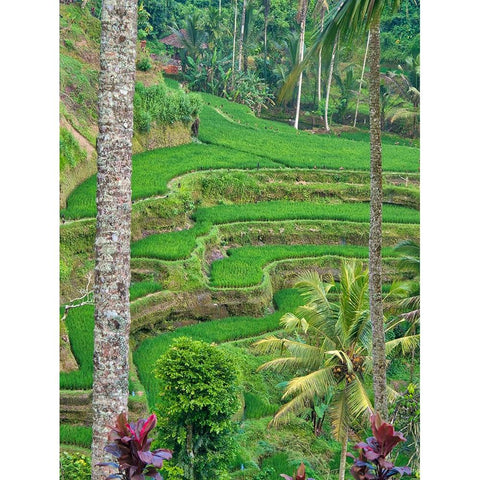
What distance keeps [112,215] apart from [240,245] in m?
3.06

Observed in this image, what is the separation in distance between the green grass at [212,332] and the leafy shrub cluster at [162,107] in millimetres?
2262

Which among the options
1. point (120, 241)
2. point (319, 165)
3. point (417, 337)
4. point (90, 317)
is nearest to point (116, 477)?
point (120, 241)

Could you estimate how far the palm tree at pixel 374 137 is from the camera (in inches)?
245

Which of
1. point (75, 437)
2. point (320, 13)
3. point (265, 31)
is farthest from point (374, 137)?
point (75, 437)

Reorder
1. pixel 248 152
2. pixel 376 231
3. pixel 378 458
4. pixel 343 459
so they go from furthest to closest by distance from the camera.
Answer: pixel 248 152 < pixel 343 459 < pixel 376 231 < pixel 378 458

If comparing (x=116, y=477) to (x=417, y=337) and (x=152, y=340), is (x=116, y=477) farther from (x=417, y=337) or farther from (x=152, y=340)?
(x=417, y=337)

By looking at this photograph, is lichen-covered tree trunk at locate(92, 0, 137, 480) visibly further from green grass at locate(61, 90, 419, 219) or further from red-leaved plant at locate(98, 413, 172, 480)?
green grass at locate(61, 90, 419, 219)

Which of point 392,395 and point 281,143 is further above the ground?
point 281,143

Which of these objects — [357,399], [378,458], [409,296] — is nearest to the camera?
[378,458]

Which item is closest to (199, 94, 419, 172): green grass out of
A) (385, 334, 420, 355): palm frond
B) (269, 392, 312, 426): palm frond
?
(385, 334, 420, 355): palm frond

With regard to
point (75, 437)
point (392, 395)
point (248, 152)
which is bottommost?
point (75, 437)

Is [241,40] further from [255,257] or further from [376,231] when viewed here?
[376,231]

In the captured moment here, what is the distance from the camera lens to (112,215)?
237 inches

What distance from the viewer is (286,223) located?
356 inches
